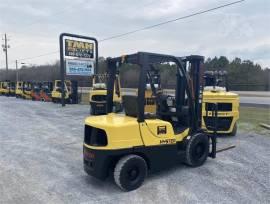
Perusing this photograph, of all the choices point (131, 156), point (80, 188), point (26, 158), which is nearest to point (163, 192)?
point (131, 156)

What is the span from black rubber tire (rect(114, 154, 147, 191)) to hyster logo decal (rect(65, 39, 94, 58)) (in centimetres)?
1842

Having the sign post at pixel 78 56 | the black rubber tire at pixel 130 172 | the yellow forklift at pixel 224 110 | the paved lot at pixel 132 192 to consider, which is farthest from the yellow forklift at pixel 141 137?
the sign post at pixel 78 56

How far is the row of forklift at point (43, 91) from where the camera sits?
23359 mm

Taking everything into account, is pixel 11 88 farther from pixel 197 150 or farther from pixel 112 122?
pixel 112 122

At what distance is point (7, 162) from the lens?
651 cm

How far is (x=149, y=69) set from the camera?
543 cm

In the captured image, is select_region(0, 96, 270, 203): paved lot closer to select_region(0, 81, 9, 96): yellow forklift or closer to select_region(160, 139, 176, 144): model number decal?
select_region(160, 139, 176, 144): model number decal

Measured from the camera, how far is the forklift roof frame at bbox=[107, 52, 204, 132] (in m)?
4.85

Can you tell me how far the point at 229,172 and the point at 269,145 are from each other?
2805 millimetres

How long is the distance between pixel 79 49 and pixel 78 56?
1.79 feet

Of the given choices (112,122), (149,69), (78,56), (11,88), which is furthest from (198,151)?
(11,88)

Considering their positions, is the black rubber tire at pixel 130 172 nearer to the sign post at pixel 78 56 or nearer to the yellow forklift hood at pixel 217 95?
the yellow forklift hood at pixel 217 95

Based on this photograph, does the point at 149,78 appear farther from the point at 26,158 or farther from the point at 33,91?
the point at 33,91

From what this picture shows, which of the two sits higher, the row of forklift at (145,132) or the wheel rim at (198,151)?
the row of forklift at (145,132)
